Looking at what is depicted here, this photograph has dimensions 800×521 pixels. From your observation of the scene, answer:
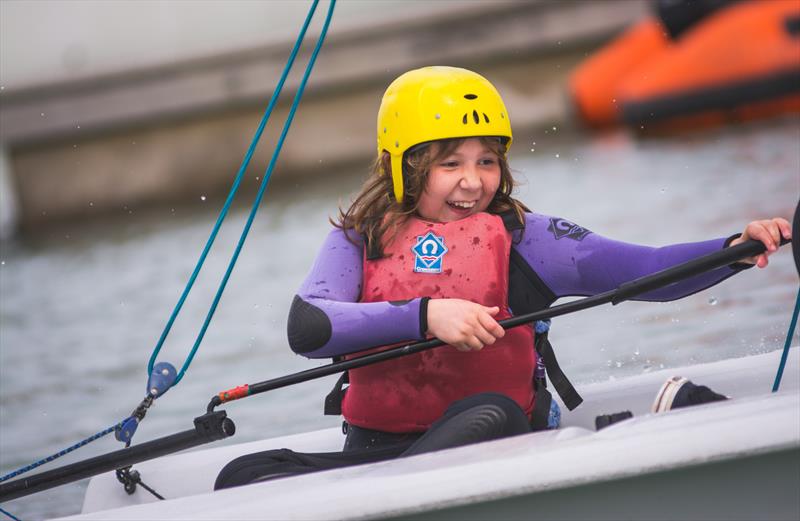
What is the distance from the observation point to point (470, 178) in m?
2.16

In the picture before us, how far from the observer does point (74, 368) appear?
212 inches

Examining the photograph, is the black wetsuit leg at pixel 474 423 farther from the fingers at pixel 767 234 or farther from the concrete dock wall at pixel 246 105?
the concrete dock wall at pixel 246 105

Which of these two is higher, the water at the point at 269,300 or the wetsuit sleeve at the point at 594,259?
the water at the point at 269,300

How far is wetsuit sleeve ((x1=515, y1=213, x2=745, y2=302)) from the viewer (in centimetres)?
216

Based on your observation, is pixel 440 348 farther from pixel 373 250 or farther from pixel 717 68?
pixel 717 68

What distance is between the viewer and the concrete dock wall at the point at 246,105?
40.3ft

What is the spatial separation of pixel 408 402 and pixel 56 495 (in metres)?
1.40

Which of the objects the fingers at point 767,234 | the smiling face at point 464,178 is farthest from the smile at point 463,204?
the fingers at point 767,234

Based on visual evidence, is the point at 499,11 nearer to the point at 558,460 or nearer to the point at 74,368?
the point at 74,368

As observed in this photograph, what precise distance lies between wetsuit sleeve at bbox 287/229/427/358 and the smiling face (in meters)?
0.21

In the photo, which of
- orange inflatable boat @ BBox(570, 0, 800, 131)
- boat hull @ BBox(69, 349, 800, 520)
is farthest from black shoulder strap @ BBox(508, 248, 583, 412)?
orange inflatable boat @ BBox(570, 0, 800, 131)

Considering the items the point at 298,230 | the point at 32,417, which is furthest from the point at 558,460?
the point at 298,230

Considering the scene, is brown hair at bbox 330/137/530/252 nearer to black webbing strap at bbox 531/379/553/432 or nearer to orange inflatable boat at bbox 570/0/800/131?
black webbing strap at bbox 531/379/553/432

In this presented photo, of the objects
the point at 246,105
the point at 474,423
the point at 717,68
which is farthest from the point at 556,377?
the point at 246,105
